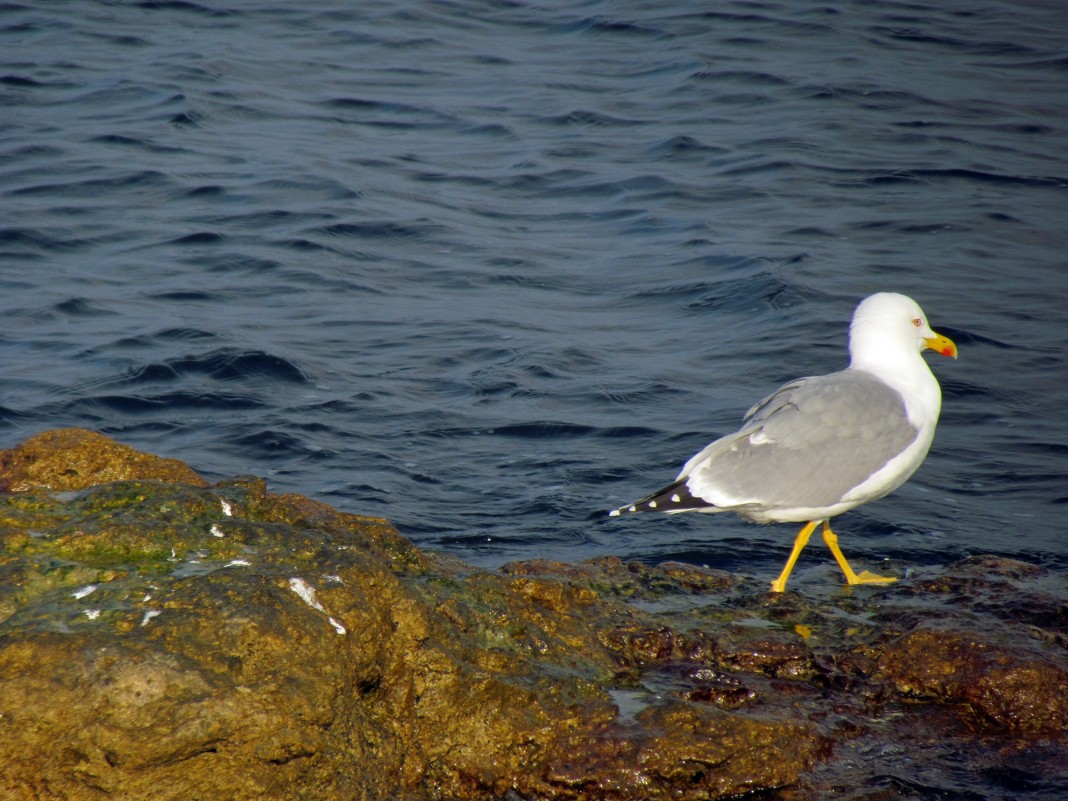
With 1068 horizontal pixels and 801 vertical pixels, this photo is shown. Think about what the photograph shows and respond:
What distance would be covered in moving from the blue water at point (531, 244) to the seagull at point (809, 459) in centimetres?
41

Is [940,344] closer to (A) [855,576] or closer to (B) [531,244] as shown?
(A) [855,576]

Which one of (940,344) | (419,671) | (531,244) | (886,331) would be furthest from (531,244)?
(419,671)

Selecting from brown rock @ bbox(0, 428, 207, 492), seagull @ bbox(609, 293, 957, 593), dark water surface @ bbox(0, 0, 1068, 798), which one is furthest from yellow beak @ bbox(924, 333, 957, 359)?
brown rock @ bbox(0, 428, 207, 492)

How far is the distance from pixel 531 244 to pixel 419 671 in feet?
29.6

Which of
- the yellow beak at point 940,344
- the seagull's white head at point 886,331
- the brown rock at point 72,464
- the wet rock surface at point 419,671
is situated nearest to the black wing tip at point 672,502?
the wet rock surface at point 419,671

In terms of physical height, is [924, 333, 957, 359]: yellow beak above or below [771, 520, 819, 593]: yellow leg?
above

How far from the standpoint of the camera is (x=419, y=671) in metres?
3.43

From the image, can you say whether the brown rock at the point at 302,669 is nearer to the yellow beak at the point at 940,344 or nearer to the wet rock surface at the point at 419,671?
the wet rock surface at the point at 419,671

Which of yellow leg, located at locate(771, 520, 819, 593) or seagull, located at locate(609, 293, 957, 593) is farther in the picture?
seagull, located at locate(609, 293, 957, 593)

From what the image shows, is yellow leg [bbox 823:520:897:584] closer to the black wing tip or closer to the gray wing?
the gray wing

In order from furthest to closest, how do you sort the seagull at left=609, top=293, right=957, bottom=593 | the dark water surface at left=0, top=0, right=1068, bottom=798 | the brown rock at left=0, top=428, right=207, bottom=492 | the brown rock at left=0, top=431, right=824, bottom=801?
the dark water surface at left=0, top=0, right=1068, bottom=798, the seagull at left=609, top=293, right=957, bottom=593, the brown rock at left=0, top=428, right=207, bottom=492, the brown rock at left=0, top=431, right=824, bottom=801

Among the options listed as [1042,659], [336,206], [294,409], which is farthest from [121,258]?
[1042,659]

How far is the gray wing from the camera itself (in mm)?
5520

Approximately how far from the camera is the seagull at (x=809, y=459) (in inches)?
216
